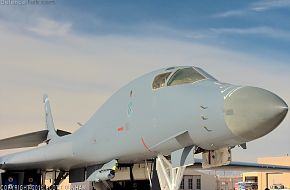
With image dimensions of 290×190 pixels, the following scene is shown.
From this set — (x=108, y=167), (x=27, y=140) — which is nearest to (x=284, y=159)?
(x=27, y=140)

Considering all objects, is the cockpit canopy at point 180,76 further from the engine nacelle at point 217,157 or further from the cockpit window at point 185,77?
the engine nacelle at point 217,157

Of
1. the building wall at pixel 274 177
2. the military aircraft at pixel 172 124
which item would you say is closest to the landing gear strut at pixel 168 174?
the military aircraft at pixel 172 124

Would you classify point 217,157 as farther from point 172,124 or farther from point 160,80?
point 160,80

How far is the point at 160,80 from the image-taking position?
11.0 metres

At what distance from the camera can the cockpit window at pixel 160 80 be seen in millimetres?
10880

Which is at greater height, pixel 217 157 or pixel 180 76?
pixel 180 76

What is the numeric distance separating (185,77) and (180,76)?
0.13 m

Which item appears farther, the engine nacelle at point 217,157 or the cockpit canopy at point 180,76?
the cockpit canopy at point 180,76

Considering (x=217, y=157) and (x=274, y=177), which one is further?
(x=274, y=177)

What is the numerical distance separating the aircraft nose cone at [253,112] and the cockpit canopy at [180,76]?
5.26ft

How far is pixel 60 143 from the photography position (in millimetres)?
15438

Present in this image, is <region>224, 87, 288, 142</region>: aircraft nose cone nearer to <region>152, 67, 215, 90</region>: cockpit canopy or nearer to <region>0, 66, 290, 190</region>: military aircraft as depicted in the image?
<region>0, 66, 290, 190</region>: military aircraft

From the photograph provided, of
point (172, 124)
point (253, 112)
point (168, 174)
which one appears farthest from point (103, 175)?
point (253, 112)

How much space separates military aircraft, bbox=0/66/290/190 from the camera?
8680 millimetres
